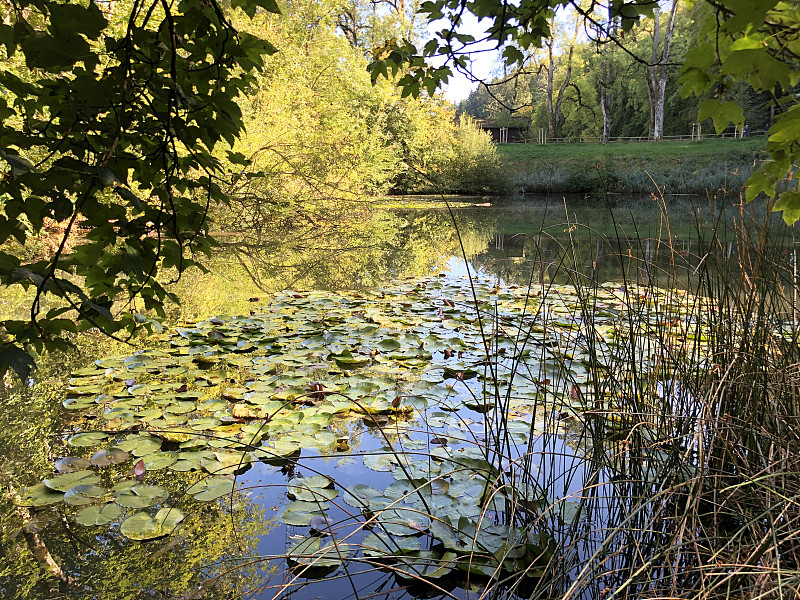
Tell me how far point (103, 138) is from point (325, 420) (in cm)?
142

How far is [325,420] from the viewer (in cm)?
240

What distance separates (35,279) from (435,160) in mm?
19899

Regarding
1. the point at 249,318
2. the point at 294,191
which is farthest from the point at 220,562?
the point at 294,191

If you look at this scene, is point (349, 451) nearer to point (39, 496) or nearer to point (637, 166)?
point (39, 496)

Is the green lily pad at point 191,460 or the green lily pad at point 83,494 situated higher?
the green lily pad at point 191,460

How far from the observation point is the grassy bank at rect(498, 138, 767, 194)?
67.0 feet

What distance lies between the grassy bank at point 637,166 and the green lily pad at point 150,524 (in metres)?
19.8

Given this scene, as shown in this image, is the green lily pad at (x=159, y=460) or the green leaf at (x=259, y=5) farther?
the green lily pad at (x=159, y=460)

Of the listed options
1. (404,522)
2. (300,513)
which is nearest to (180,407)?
(300,513)

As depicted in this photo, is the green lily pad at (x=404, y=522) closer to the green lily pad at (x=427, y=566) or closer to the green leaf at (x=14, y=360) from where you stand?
the green lily pad at (x=427, y=566)

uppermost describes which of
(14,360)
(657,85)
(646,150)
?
(657,85)

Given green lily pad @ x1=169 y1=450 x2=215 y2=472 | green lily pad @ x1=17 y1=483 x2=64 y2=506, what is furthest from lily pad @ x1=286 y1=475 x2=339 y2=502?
green lily pad @ x1=17 y1=483 x2=64 y2=506

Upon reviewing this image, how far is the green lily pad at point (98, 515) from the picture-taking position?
166cm

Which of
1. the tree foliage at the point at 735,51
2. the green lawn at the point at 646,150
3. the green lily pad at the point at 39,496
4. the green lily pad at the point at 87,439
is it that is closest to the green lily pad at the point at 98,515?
the green lily pad at the point at 39,496
